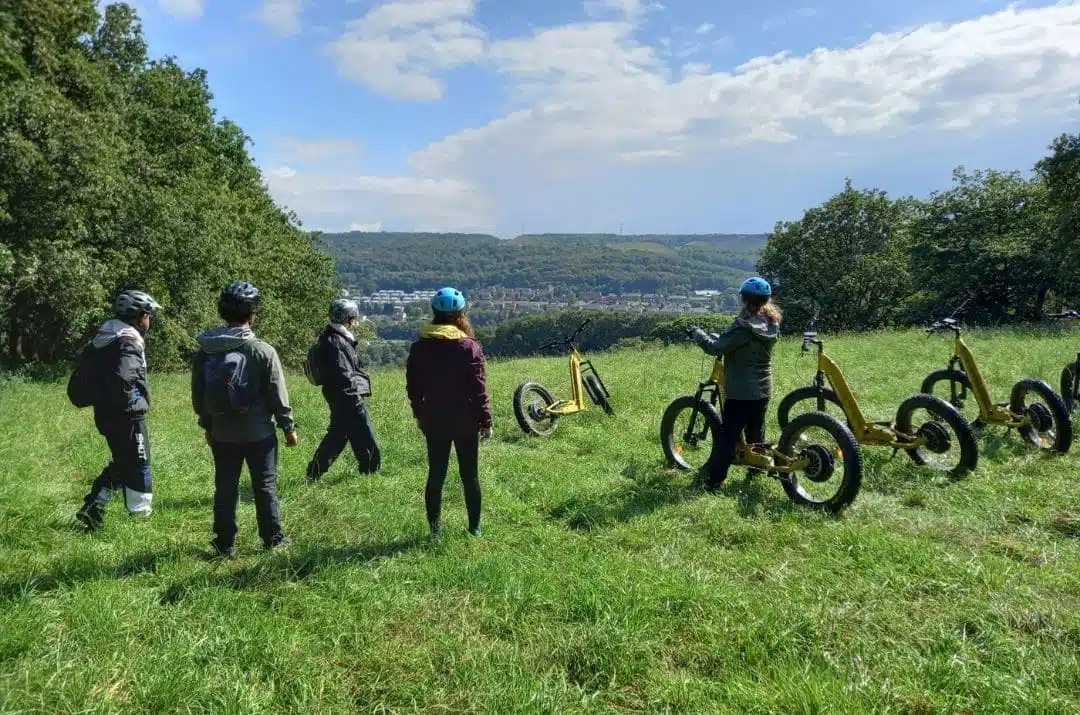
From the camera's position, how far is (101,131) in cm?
1625

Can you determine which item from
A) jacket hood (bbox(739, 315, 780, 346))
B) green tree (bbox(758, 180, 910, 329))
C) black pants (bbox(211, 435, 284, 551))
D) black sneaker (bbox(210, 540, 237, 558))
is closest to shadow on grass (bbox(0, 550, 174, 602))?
black sneaker (bbox(210, 540, 237, 558))

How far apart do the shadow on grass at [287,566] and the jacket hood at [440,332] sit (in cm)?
148

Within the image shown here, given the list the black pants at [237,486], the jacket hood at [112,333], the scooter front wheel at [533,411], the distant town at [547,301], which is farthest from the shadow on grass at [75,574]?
the distant town at [547,301]

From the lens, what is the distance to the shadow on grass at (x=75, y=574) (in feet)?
12.4

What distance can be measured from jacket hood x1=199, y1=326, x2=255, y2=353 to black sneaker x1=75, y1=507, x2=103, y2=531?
1931 millimetres

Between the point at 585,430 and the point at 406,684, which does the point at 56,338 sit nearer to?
the point at 585,430

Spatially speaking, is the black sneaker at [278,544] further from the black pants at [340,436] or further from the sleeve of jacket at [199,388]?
the black pants at [340,436]

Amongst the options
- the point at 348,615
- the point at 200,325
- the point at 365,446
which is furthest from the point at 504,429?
the point at 200,325

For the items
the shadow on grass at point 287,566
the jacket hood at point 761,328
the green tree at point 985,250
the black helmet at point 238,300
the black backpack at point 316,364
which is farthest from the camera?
the green tree at point 985,250

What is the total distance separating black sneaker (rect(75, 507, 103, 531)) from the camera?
495 cm

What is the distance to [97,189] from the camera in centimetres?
1561

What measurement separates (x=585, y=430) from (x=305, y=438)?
379cm

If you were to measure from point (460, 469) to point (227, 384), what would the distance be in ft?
5.50

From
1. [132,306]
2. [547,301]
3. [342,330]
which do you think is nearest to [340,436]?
[342,330]
